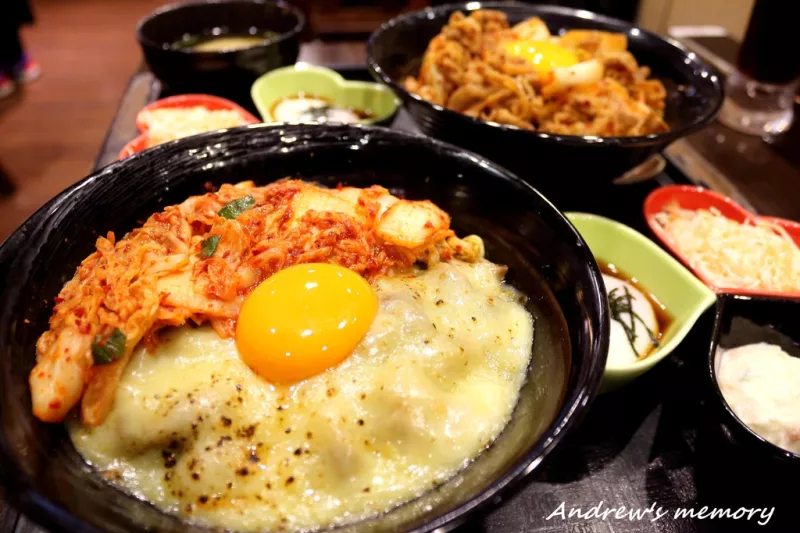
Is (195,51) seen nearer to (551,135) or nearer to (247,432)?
(551,135)

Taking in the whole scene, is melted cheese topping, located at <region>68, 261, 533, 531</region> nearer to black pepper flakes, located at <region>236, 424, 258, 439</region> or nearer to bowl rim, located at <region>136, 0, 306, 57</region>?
black pepper flakes, located at <region>236, 424, 258, 439</region>

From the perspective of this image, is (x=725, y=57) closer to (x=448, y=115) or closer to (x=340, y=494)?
(x=448, y=115)

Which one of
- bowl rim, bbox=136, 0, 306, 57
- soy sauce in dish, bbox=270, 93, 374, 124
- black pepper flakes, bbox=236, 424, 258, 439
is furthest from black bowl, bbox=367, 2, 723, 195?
black pepper flakes, bbox=236, 424, 258, 439

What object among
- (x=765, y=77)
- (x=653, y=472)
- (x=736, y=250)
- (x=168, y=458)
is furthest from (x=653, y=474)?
(x=765, y=77)

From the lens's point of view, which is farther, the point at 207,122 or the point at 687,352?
the point at 207,122

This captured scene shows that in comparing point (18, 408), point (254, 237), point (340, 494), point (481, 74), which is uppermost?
point (481, 74)

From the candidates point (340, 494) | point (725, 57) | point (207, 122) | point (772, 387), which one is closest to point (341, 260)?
point (340, 494)

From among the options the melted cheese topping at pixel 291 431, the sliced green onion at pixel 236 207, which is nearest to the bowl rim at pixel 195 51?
the sliced green onion at pixel 236 207
